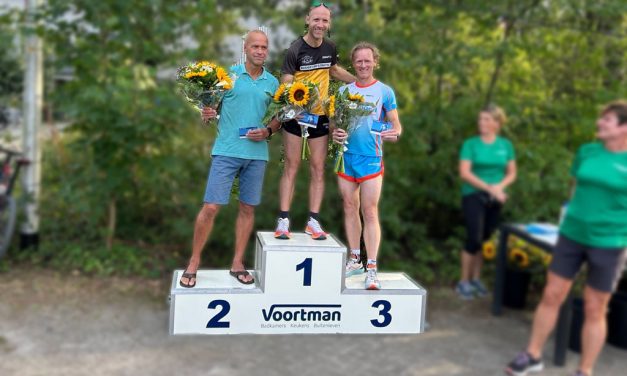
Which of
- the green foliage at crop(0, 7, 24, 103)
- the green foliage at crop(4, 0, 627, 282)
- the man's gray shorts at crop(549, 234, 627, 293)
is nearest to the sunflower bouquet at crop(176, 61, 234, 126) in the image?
the man's gray shorts at crop(549, 234, 627, 293)

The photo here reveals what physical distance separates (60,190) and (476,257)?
514 centimetres

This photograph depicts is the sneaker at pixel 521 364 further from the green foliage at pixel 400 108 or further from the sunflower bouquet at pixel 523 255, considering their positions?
the sunflower bouquet at pixel 523 255

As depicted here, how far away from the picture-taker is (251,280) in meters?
2.52

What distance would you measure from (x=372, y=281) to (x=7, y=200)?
7.08 metres

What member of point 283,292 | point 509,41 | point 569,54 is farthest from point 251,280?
point 569,54

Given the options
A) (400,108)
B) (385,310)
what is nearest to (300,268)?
(385,310)

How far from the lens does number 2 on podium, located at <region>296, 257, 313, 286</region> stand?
93.9 inches

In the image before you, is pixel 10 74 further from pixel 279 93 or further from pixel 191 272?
pixel 279 93

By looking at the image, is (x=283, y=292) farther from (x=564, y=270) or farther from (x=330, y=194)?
(x=330, y=194)

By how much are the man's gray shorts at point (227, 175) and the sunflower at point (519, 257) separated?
6.98 meters

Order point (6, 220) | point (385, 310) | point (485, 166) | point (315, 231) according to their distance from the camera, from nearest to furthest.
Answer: point (385, 310) → point (315, 231) → point (485, 166) → point (6, 220)

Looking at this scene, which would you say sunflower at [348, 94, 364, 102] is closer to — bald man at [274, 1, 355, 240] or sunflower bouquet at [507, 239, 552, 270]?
bald man at [274, 1, 355, 240]

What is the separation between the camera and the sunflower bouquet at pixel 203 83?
2162 mm

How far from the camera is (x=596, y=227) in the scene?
4051mm
